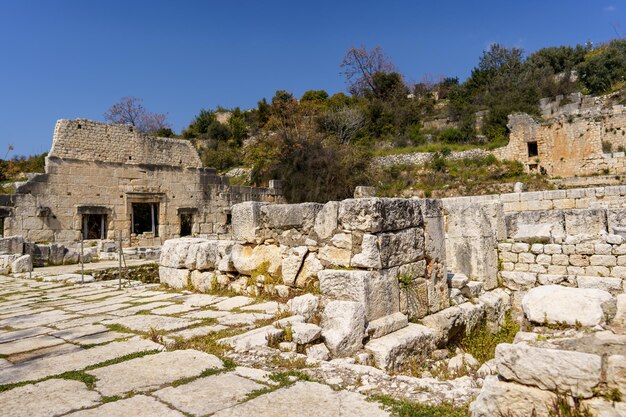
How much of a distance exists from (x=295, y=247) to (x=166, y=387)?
2648 millimetres

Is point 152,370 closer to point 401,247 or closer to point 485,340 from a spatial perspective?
point 401,247

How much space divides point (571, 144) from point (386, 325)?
24.9 metres

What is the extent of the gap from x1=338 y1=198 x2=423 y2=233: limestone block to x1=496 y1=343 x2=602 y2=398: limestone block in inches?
82.6

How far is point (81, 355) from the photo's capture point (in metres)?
3.49

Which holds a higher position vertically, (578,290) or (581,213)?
(581,213)

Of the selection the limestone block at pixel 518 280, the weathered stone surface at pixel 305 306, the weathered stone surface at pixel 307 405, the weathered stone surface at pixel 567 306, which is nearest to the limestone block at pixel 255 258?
the weathered stone surface at pixel 305 306

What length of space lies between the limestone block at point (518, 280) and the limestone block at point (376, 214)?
11.2 ft

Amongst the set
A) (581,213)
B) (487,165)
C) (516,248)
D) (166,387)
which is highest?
(487,165)

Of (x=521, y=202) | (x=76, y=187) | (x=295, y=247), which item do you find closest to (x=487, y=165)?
(x=521, y=202)

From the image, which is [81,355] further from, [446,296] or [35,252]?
[35,252]

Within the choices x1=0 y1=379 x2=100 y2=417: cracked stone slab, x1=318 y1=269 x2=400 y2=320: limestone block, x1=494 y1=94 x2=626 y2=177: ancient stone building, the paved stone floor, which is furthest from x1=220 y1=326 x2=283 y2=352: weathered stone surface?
x1=494 y1=94 x2=626 y2=177: ancient stone building

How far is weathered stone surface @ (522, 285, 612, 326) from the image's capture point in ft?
8.67

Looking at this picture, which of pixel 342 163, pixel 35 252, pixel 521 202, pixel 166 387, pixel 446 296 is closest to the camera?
pixel 166 387

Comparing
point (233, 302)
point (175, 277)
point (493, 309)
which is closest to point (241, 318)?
point (233, 302)
